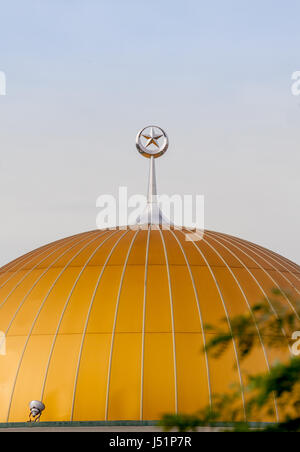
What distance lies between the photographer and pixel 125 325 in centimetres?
2820

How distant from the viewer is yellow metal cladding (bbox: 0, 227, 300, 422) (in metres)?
26.9

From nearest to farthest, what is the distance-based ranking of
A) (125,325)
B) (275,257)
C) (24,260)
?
(125,325) → (24,260) → (275,257)

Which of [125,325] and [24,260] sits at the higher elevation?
[24,260]

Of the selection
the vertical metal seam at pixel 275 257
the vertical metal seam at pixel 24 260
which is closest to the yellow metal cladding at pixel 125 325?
the vertical metal seam at pixel 24 260

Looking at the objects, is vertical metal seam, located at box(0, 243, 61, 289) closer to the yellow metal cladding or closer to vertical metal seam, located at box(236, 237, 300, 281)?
the yellow metal cladding

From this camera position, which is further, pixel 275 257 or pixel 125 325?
pixel 275 257

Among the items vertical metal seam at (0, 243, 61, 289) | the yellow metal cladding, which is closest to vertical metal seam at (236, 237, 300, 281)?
the yellow metal cladding

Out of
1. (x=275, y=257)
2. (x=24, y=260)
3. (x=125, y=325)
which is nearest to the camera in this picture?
(x=125, y=325)

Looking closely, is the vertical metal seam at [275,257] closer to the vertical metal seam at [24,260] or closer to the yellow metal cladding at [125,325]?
the yellow metal cladding at [125,325]

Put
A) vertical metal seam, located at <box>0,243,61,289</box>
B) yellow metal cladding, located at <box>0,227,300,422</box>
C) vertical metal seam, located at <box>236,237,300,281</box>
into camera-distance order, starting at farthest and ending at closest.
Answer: vertical metal seam, located at <box>236,237,300,281</box>
vertical metal seam, located at <box>0,243,61,289</box>
yellow metal cladding, located at <box>0,227,300,422</box>

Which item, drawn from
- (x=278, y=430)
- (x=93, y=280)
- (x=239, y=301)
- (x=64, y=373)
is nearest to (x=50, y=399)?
(x=64, y=373)

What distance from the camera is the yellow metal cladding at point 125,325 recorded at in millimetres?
26875

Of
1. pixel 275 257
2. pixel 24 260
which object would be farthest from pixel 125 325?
pixel 275 257

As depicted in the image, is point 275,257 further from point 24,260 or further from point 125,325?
point 24,260
